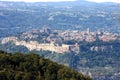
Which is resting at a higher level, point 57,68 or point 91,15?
point 57,68

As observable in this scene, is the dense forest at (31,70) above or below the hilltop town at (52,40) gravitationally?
above

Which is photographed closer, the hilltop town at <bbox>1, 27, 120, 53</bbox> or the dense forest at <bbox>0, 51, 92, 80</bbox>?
the dense forest at <bbox>0, 51, 92, 80</bbox>

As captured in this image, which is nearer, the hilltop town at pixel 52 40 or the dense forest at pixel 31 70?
the dense forest at pixel 31 70

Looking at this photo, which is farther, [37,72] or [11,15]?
[11,15]

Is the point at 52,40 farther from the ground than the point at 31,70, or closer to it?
closer to it

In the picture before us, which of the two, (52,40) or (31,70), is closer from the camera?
(31,70)

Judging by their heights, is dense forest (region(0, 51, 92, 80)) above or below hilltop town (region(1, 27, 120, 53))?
above

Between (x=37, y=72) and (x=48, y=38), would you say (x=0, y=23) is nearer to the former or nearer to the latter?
(x=48, y=38)

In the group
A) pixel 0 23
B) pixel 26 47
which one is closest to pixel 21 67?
pixel 26 47
